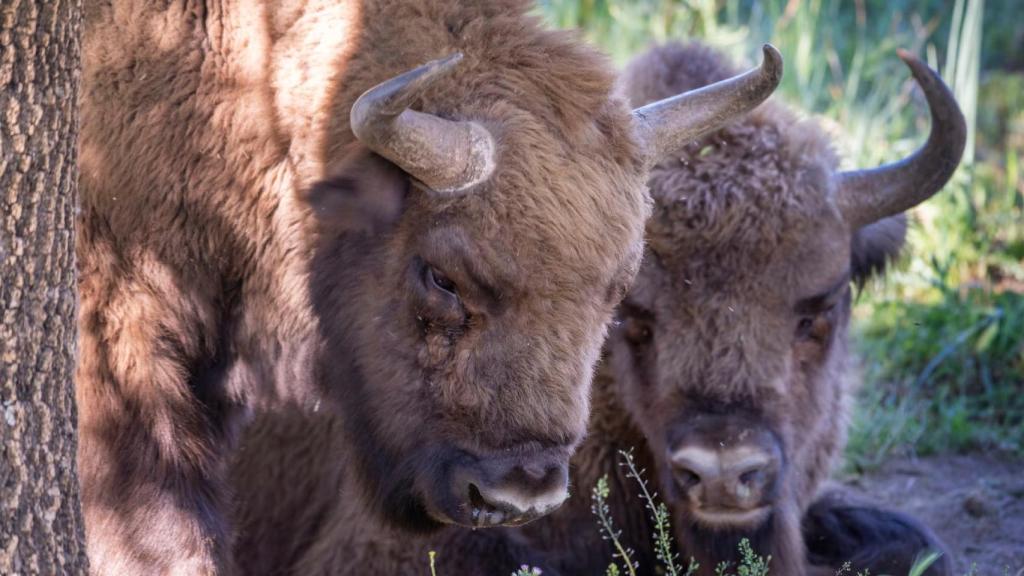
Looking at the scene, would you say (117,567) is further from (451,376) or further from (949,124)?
(949,124)

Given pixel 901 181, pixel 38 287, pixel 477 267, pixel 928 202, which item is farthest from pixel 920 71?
pixel 928 202

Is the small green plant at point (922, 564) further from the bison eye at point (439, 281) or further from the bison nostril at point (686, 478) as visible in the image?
the bison eye at point (439, 281)

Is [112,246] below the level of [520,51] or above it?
below

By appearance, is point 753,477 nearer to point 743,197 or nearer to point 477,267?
point 743,197

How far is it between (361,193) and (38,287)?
850 millimetres

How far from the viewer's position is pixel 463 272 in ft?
11.0

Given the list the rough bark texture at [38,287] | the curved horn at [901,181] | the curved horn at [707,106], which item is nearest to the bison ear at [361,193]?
the rough bark texture at [38,287]

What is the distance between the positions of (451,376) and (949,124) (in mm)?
2387

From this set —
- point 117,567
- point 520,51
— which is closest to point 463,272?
point 520,51

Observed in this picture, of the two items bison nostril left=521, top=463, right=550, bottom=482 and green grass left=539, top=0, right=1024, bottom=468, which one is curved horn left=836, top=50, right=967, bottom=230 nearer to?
green grass left=539, top=0, right=1024, bottom=468

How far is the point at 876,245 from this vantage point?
5.29 meters

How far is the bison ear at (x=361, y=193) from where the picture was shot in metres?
3.47

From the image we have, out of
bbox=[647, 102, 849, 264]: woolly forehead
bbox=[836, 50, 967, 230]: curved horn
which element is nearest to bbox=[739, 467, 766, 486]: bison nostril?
bbox=[647, 102, 849, 264]: woolly forehead

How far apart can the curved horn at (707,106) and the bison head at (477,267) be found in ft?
0.67
